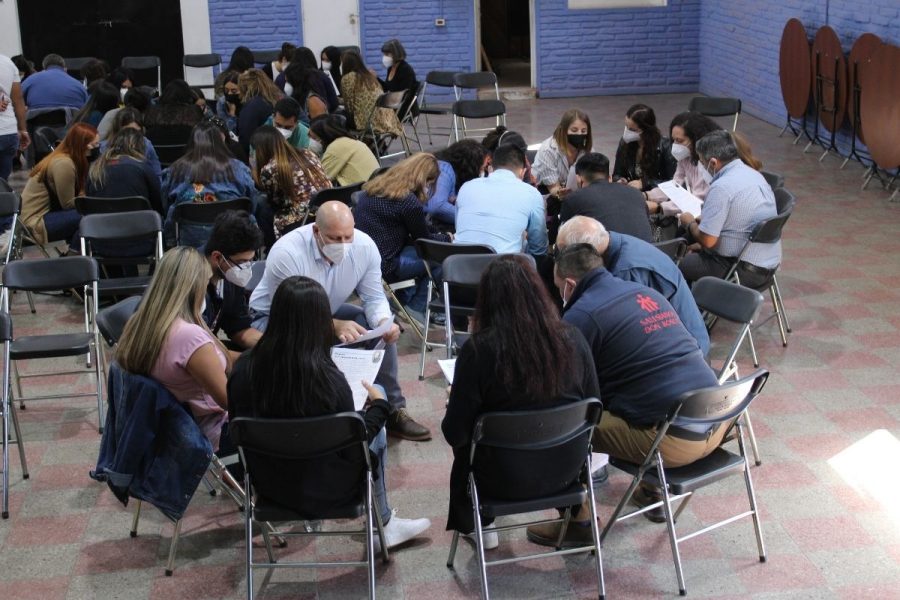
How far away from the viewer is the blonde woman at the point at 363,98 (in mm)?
10047

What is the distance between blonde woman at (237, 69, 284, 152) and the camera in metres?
8.54

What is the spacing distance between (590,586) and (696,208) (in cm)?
299

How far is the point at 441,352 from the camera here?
596cm

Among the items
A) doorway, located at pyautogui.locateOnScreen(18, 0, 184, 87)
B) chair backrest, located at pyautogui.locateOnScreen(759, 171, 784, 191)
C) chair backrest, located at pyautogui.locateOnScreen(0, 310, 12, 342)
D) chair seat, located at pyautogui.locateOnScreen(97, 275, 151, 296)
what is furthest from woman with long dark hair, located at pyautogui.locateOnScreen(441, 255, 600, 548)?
doorway, located at pyautogui.locateOnScreen(18, 0, 184, 87)

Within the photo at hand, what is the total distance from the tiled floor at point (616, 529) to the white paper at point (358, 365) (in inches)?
25.6

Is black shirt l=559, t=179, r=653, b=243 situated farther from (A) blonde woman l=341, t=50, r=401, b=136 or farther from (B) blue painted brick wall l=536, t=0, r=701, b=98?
(B) blue painted brick wall l=536, t=0, r=701, b=98

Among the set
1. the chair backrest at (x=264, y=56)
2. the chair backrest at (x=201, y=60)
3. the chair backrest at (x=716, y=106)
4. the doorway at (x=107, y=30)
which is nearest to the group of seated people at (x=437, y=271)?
the chair backrest at (x=716, y=106)

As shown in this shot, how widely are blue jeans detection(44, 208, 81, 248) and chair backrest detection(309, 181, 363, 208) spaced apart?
1.54 m

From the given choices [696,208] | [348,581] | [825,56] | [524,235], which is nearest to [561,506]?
[348,581]

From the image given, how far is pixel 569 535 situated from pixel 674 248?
198 cm

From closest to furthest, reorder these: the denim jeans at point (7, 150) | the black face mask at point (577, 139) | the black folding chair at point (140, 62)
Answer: the black face mask at point (577, 139), the denim jeans at point (7, 150), the black folding chair at point (140, 62)

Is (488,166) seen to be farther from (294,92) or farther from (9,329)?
(294,92)

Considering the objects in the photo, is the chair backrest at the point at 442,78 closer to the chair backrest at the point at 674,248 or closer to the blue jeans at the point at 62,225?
the blue jeans at the point at 62,225

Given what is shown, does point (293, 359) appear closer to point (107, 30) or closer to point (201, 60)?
point (201, 60)
